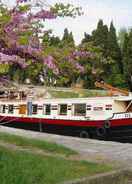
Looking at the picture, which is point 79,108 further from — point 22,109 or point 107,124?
point 22,109

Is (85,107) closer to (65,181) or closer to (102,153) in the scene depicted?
(102,153)

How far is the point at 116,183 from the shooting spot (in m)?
10.1

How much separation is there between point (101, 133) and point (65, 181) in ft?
65.1

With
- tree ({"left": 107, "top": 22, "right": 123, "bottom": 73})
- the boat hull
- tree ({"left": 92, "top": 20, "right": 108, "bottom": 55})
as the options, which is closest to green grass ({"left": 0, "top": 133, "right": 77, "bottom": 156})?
the boat hull

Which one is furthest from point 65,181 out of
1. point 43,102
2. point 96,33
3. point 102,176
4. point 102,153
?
point 96,33

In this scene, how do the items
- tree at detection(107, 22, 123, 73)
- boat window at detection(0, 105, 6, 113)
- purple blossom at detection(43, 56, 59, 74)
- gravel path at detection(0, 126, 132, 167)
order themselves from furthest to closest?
tree at detection(107, 22, 123, 73) < boat window at detection(0, 105, 6, 113) < gravel path at detection(0, 126, 132, 167) < purple blossom at detection(43, 56, 59, 74)

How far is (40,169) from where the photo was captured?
1022cm

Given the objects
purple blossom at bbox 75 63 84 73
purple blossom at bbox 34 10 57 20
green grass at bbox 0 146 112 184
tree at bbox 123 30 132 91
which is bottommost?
tree at bbox 123 30 132 91

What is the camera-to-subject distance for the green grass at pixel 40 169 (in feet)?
30.6

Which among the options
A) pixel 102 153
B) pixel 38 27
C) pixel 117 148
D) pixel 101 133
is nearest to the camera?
pixel 38 27

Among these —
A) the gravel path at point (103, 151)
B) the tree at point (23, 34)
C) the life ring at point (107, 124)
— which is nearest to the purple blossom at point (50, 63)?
the tree at point (23, 34)

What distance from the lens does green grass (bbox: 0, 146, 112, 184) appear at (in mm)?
9312

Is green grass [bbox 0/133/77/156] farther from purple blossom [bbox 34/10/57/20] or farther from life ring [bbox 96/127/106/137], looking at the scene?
life ring [bbox 96/127/106/137]

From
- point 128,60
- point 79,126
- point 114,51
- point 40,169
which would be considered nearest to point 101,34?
point 114,51
